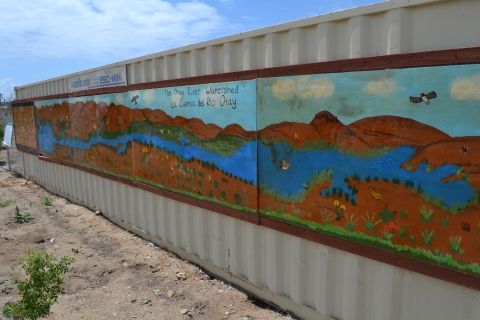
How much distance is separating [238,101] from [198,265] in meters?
2.27

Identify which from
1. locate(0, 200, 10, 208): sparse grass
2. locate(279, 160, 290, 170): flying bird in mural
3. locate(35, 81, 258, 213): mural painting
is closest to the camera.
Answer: locate(279, 160, 290, 170): flying bird in mural

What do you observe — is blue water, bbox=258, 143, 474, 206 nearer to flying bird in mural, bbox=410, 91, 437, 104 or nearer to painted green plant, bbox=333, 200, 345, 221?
painted green plant, bbox=333, 200, 345, 221

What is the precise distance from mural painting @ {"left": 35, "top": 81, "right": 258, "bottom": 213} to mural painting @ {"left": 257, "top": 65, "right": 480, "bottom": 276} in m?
0.43

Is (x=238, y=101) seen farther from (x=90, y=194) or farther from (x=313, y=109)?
(x=90, y=194)

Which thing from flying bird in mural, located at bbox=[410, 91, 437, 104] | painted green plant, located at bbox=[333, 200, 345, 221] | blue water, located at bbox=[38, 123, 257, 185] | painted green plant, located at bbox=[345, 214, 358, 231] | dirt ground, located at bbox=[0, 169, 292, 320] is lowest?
dirt ground, located at bbox=[0, 169, 292, 320]

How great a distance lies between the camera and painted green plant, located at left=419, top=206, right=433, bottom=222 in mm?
2594

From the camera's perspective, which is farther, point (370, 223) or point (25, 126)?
point (25, 126)

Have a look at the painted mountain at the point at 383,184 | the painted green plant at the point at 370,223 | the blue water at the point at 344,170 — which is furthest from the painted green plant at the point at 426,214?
the painted green plant at the point at 370,223

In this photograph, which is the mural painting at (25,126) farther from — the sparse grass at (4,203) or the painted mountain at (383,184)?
the painted mountain at (383,184)

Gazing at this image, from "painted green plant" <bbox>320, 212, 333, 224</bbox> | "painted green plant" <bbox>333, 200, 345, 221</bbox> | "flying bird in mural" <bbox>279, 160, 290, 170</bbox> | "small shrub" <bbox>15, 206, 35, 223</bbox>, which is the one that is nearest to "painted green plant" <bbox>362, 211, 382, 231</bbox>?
"painted green plant" <bbox>333, 200, 345, 221</bbox>

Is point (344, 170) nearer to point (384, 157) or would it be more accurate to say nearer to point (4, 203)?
point (384, 157)

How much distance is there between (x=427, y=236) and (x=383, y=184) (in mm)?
449

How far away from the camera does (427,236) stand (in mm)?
2641

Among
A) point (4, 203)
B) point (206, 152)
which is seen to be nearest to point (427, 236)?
point (206, 152)
